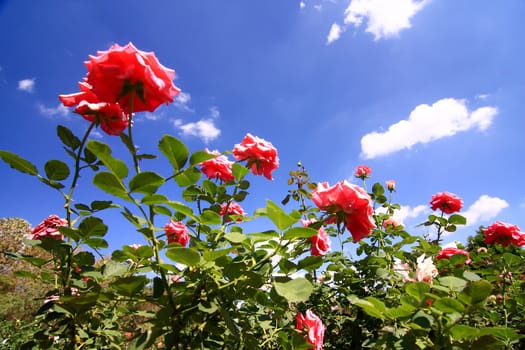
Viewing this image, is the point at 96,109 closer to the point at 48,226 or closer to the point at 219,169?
the point at 219,169

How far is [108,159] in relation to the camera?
0.77m

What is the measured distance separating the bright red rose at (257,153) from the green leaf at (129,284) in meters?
0.82

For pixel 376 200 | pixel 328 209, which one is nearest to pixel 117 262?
pixel 328 209

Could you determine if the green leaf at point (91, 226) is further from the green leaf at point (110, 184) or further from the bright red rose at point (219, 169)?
the bright red rose at point (219, 169)

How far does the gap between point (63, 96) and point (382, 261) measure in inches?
74.3

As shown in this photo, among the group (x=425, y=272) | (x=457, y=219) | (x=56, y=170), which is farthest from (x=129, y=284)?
(x=457, y=219)

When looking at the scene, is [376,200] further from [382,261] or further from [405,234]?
[382,261]

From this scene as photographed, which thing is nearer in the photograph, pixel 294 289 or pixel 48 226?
pixel 294 289

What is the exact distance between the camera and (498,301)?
8.10 feet

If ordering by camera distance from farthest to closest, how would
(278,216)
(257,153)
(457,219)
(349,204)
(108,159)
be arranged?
(457,219)
(257,153)
(349,204)
(278,216)
(108,159)

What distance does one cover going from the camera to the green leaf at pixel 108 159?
76 cm

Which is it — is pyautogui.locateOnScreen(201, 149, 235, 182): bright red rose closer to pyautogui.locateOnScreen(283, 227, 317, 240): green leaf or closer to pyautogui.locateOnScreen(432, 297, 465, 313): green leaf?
pyautogui.locateOnScreen(283, 227, 317, 240): green leaf

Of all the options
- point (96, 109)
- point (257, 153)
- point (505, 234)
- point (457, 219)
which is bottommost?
point (96, 109)

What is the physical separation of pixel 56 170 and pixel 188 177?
1.35ft
